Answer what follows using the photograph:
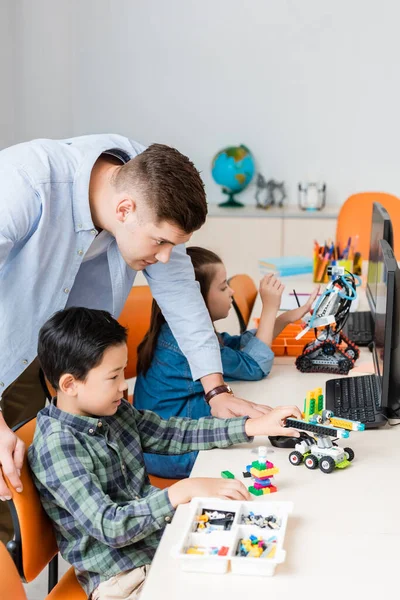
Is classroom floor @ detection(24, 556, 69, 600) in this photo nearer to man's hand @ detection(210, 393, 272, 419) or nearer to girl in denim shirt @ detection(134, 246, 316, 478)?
girl in denim shirt @ detection(134, 246, 316, 478)

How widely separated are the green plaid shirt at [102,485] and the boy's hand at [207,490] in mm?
21

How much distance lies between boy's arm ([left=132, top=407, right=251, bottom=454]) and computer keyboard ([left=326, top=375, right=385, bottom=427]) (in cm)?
27

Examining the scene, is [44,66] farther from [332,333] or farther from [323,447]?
[323,447]

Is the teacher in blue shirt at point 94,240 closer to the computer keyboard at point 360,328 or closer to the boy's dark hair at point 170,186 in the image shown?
the boy's dark hair at point 170,186

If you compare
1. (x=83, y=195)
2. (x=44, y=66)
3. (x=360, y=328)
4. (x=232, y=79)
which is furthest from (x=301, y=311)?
(x=44, y=66)

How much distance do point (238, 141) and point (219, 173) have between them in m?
0.25

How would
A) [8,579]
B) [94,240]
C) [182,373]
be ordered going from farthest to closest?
[182,373], [94,240], [8,579]

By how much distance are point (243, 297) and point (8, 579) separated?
1.86 metres

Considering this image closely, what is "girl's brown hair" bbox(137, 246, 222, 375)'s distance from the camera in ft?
6.84

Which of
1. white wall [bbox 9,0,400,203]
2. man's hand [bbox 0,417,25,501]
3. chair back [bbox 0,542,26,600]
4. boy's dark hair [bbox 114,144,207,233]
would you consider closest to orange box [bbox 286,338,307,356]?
boy's dark hair [bbox 114,144,207,233]

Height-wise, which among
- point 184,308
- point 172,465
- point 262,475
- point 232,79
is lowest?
point 172,465

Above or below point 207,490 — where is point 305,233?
below

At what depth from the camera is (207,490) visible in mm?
1293

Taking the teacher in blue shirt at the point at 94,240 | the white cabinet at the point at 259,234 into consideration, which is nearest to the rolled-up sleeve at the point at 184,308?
the teacher in blue shirt at the point at 94,240
